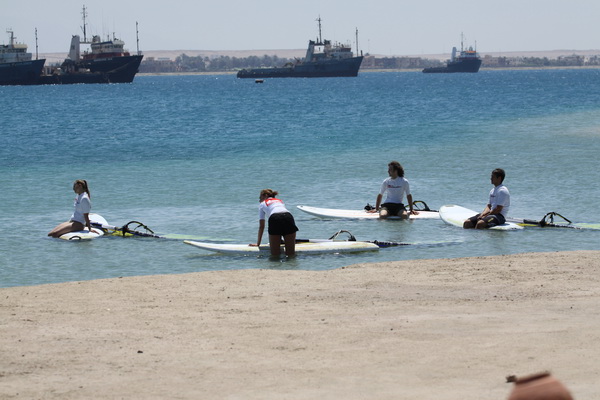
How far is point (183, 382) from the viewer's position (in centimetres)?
730

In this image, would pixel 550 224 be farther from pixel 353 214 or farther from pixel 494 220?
pixel 353 214

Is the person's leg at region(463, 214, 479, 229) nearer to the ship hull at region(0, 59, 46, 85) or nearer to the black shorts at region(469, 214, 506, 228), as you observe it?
the black shorts at region(469, 214, 506, 228)

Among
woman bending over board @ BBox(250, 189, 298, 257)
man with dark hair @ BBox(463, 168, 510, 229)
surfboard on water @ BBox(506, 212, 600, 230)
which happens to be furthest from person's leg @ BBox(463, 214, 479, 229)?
woman bending over board @ BBox(250, 189, 298, 257)

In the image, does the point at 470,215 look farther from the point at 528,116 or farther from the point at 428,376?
the point at 528,116

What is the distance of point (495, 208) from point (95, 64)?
161 m

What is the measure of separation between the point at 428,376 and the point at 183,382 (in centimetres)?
196

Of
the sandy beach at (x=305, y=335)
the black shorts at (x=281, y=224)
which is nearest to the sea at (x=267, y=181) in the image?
Answer: the black shorts at (x=281, y=224)

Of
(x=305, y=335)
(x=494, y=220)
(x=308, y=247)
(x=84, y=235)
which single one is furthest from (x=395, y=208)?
(x=305, y=335)

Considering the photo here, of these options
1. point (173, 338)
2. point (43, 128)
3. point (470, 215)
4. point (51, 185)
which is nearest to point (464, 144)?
point (51, 185)

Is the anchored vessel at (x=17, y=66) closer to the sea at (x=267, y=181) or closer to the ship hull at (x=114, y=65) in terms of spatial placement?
the ship hull at (x=114, y=65)

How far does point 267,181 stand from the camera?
27.9 meters

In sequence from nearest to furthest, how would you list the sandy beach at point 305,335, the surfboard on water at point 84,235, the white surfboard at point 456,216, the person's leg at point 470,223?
the sandy beach at point 305,335
the surfboard on water at point 84,235
the person's leg at point 470,223
the white surfboard at point 456,216

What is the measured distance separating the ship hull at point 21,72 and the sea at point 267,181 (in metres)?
106

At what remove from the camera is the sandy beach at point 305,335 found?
23.5 feet
